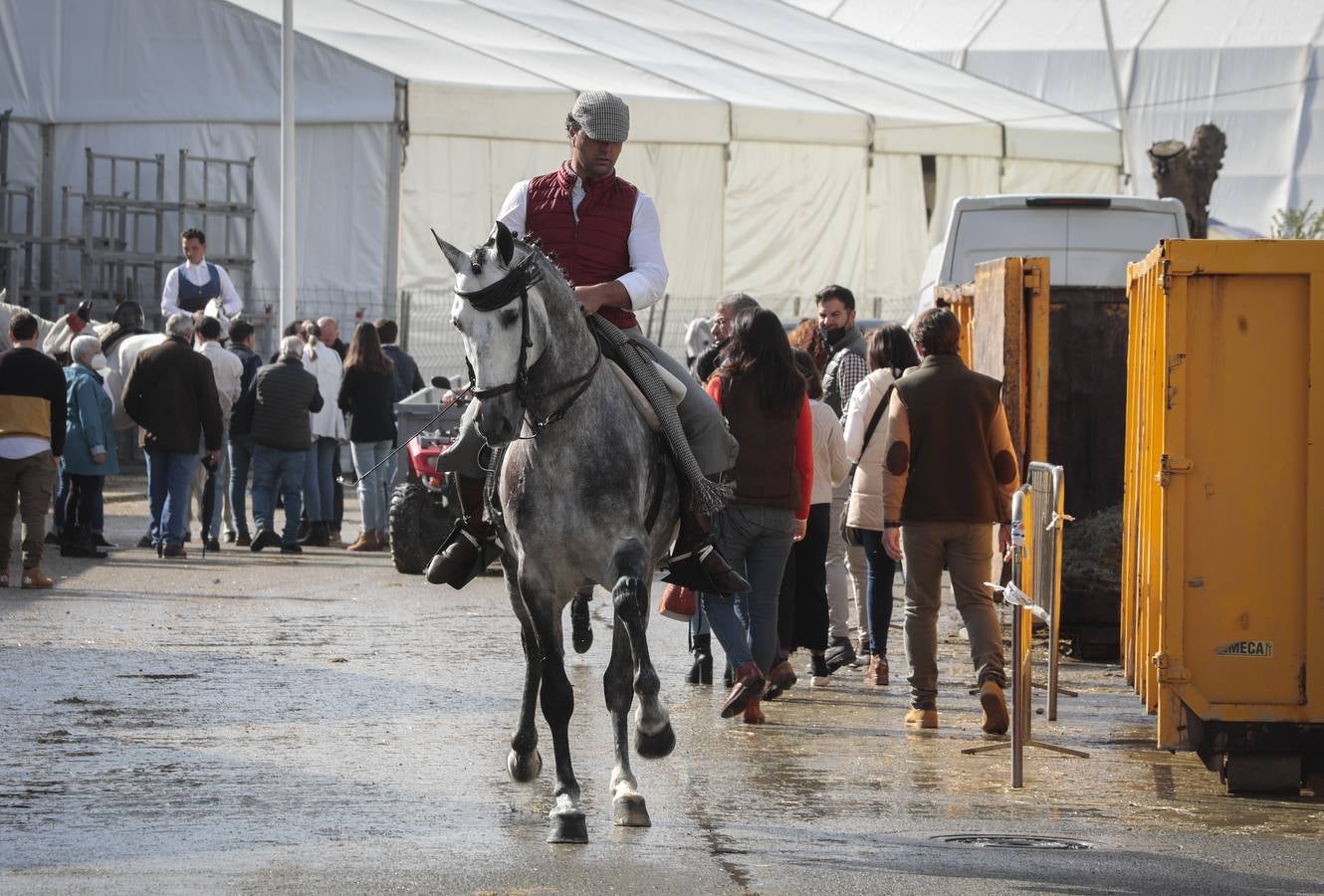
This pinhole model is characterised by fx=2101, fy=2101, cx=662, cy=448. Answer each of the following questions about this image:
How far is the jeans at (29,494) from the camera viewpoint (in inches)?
608

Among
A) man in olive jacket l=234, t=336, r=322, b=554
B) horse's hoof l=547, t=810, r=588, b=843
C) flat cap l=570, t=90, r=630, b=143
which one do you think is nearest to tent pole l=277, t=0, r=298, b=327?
man in olive jacket l=234, t=336, r=322, b=554

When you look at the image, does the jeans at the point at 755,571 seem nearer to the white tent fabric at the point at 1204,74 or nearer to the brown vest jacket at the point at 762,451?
the brown vest jacket at the point at 762,451

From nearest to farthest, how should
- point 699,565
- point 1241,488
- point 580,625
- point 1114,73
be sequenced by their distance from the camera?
point 1241,488, point 699,565, point 580,625, point 1114,73

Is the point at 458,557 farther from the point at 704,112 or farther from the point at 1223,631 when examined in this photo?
the point at 704,112

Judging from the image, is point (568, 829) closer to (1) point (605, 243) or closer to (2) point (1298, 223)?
(1) point (605, 243)

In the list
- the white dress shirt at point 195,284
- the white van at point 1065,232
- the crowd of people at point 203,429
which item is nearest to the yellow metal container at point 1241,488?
the white van at point 1065,232

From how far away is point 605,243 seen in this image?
28.4 feet

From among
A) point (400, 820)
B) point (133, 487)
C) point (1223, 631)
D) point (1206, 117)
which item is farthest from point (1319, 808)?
point (1206, 117)

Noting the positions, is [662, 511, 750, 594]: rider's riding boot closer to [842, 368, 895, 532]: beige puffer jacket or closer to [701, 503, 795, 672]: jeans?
[701, 503, 795, 672]: jeans

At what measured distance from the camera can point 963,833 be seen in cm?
757

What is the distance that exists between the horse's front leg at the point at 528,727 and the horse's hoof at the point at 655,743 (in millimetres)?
632

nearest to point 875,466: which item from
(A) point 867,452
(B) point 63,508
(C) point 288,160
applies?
(A) point 867,452

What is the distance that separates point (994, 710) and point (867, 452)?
2.46 meters

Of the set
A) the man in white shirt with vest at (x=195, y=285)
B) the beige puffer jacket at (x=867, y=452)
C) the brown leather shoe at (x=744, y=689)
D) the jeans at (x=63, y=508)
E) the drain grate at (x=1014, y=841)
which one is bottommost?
the drain grate at (x=1014, y=841)
